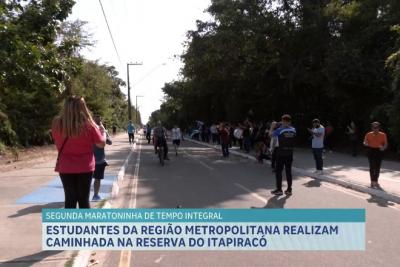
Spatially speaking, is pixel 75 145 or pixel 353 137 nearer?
pixel 75 145

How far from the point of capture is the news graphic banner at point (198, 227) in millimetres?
5418

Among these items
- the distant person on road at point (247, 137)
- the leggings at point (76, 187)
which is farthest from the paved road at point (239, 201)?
the distant person on road at point (247, 137)

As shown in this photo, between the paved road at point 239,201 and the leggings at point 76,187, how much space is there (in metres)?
0.87

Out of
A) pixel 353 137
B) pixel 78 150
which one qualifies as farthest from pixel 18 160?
pixel 78 150

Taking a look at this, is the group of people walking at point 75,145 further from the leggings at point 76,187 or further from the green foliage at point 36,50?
the green foliage at point 36,50

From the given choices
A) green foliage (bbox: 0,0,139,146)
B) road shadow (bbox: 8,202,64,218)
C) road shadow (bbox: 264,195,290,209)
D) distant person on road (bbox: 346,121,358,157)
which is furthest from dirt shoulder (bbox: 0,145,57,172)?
distant person on road (bbox: 346,121,358,157)

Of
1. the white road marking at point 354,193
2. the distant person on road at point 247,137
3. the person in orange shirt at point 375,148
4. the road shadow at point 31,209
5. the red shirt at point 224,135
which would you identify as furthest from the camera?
the distant person on road at point 247,137

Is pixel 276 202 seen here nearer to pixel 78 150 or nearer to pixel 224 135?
pixel 78 150

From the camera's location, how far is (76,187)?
21.8ft

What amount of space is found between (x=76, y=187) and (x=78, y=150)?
1.54 feet

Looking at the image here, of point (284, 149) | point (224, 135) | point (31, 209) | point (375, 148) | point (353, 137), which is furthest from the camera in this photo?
point (224, 135)

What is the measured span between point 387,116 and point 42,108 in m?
21.1

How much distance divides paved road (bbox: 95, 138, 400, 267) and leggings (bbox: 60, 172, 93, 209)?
34.3 inches

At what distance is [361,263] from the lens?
6723 mm
